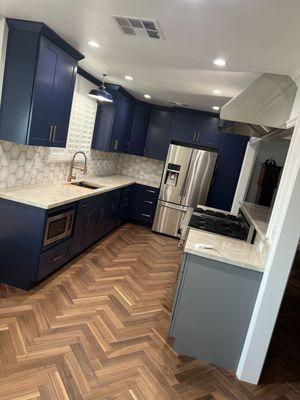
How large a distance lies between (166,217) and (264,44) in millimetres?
Answer: 3890

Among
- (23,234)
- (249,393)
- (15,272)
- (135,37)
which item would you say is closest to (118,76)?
(135,37)

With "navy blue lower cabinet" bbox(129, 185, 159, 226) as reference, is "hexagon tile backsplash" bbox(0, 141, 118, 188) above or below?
above

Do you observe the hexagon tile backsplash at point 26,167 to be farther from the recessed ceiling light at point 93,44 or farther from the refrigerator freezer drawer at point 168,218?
the refrigerator freezer drawer at point 168,218

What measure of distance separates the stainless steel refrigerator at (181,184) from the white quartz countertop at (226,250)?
2586 millimetres

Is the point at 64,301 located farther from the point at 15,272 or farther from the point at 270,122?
the point at 270,122

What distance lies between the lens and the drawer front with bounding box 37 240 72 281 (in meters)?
2.97

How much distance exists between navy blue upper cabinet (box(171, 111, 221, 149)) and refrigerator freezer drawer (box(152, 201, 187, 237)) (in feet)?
4.15

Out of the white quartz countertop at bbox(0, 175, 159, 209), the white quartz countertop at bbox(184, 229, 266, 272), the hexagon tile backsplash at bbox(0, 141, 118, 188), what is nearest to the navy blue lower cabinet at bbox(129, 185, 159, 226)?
the white quartz countertop at bbox(0, 175, 159, 209)

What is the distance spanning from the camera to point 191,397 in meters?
2.04

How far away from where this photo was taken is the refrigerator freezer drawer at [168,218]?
5.66 meters

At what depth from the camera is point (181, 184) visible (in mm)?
5555

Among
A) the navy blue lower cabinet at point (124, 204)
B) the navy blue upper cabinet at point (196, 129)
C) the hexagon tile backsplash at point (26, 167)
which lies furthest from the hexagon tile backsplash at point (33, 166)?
the navy blue upper cabinet at point (196, 129)

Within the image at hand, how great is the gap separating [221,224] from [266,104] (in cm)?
137

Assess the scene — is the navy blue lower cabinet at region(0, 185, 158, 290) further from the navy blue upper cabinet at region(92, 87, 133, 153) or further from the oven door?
the navy blue upper cabinet at region(92, 87, 133, 153)
